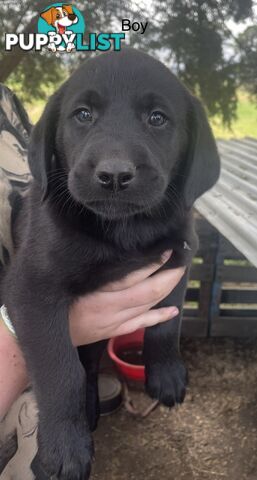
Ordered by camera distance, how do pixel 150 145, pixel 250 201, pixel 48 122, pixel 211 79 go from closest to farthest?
pixel 150 145 → pixel 48 122 → pixel 250 201 → pixel 211 79

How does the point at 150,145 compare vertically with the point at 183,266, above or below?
above

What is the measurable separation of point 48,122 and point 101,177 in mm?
411

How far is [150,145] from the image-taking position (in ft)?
4.51

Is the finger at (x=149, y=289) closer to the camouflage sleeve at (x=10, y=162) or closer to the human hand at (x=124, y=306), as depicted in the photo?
the human hand at (x=124, y=306)

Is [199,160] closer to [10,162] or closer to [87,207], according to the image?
[87,207]

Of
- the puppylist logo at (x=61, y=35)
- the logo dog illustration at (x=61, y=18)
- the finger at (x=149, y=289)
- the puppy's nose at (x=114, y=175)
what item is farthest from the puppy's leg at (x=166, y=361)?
the logo dog illustration at (x=61, y=18)

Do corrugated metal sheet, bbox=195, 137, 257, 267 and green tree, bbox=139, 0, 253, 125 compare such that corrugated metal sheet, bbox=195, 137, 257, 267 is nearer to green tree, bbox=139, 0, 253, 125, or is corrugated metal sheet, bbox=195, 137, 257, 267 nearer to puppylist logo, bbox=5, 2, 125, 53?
green tree, bbox=139, 0, 253, 125

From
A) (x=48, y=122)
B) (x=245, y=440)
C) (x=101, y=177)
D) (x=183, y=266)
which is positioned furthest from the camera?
(x=245, y=440)

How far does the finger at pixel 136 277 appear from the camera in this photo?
1.52 meters

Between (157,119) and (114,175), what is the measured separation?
33cm

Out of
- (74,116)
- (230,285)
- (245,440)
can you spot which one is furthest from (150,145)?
(230,285)

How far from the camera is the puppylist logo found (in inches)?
114

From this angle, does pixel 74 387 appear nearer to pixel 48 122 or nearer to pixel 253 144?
pixel 48 122

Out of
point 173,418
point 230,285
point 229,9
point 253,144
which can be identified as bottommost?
point 173,418
